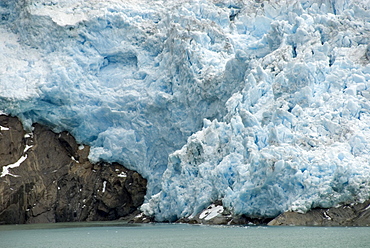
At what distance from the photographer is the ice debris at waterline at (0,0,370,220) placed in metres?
21.8

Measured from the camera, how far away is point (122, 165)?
1330 inches

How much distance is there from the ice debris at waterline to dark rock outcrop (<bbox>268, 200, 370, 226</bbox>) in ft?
0.99

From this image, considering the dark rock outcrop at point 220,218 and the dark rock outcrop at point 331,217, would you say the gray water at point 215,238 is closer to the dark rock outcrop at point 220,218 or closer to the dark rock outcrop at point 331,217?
the dark rock outcrop at point 331,217

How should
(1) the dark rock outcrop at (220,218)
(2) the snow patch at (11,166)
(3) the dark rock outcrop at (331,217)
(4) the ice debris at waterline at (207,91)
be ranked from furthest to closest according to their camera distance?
(2) the snow patch at (11,166) → (1) the dark rock outcrop at (220,218) → (4) the ice debris at waterline at (207,91) → (3) the dark rock outcrop at (331,217)

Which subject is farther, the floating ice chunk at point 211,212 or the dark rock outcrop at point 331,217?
the floating ice chunk at point 211,212

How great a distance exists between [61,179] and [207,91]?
10.4 meters

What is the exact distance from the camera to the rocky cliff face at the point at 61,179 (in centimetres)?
3316

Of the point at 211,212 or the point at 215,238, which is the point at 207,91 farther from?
the point at 215,238

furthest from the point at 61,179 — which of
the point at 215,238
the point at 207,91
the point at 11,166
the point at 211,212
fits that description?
the point at 215,238

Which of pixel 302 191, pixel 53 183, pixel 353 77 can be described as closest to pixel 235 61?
pixel 353 77

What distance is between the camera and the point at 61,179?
33938mm

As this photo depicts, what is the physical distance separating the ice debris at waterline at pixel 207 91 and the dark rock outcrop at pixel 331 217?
0.30 metres

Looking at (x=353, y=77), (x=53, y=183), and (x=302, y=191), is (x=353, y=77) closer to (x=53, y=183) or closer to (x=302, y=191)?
(x=302, y=191)

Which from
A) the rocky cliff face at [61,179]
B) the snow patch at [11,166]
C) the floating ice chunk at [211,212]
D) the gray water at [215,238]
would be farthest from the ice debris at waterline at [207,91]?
the gray water at [215,238]
